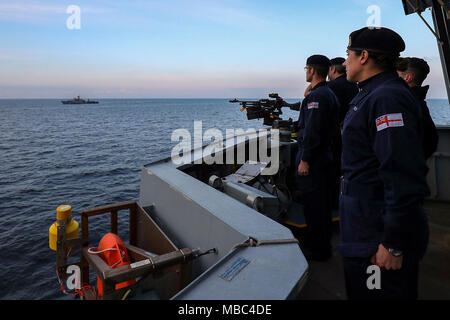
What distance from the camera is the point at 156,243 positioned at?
230cm

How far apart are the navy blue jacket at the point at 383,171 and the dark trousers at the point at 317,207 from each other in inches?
47.2

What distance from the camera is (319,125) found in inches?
104

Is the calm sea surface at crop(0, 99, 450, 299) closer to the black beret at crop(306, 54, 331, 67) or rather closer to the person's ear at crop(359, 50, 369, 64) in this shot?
the black beret at crop(306, 54, 331, 67)

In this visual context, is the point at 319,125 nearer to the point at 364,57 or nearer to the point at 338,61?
the point at 364,57

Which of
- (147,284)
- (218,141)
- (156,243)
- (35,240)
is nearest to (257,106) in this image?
(218,141)

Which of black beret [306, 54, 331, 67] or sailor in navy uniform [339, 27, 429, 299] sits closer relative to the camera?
sailor in navy uniform [339, 27, 429, 299]

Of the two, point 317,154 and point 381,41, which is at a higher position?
point 381,41

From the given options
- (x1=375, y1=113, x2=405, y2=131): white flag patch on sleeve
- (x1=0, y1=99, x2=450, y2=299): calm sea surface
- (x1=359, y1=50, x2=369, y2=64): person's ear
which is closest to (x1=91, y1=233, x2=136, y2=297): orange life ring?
(x1=375, y1=113, x2=405, y2=131): white flag patch on sleeve

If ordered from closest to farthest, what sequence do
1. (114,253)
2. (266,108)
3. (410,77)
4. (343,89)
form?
(114,253)
(410,77)
(343,89)
(266,108)

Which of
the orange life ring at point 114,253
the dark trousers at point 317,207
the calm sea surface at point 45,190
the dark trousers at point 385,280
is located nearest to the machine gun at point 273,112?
the dark trousers at point 317,207

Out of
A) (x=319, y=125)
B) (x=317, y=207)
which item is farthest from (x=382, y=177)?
(x=317, y=207)

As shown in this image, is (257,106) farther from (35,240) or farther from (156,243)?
(35,240)

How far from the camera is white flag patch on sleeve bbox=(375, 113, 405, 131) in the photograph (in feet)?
3.99

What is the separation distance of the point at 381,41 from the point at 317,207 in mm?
1720
